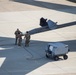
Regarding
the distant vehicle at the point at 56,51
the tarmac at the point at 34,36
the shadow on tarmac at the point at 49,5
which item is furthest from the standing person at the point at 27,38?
the shadow on tarmac at the point at 49,5

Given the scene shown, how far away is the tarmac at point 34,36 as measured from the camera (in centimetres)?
3066

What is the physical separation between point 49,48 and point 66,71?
4131mm

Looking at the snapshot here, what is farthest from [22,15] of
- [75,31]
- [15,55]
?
[15,55]

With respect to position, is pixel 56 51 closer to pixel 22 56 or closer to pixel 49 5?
pixel 22 56

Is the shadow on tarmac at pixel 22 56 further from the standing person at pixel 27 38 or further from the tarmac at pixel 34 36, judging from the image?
the standing person at pixel 27 38

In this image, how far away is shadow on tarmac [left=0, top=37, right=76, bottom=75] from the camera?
30.3 metres

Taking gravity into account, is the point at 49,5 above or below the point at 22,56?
above

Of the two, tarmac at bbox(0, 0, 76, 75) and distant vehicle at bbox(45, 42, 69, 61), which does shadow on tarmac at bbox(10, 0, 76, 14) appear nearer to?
tarmac at bbox(0, 0, 76, 75)

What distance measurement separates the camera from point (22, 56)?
33.8 meters

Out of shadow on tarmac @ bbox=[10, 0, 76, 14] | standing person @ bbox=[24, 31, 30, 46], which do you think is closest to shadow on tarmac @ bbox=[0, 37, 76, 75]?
standing person @ bbox=[24, 31, 30, 46]

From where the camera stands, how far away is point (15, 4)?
187 ft

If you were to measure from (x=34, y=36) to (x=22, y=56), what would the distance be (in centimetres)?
773

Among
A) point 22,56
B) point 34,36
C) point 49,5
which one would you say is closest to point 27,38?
point 22,56

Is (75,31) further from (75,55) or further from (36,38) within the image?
(75,55)
